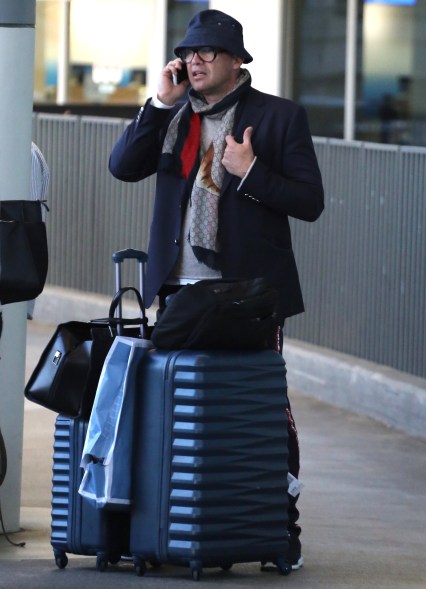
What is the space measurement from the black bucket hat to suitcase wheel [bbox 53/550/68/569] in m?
1.81

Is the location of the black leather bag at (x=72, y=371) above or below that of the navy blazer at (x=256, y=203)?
below

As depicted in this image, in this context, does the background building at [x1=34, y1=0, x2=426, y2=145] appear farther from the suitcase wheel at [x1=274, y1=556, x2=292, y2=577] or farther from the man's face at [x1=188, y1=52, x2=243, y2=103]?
the suitcase wheel at [x1=274, y1=556, x2=292, y2=577]

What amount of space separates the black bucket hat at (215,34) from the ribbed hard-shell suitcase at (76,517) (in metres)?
1.37

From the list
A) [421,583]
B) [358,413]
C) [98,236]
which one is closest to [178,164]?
[421,583]

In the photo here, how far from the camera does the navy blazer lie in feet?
19.2

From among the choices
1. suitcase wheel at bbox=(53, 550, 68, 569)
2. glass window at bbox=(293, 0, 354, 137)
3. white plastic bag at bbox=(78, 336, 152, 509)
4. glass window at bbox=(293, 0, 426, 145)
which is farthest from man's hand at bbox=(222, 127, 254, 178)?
glass window at bbox=(293, 0, 354, 137)

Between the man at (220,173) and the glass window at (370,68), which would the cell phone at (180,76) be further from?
the glass window at (370,68)

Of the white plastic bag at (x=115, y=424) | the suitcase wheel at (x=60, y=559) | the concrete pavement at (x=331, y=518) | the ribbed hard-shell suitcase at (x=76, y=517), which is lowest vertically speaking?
the concrete pavement at (x=331, y=518)

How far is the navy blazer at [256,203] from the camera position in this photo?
586cm

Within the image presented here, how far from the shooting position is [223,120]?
19.4ft

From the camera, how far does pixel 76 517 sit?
581 cm

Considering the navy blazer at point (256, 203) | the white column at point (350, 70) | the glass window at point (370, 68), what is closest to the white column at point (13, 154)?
the navy blazer at point (256, 203)

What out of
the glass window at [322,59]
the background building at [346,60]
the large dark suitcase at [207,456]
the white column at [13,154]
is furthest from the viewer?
Answer: the glass window at [322,59]

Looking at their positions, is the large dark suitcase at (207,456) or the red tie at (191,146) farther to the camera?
the red tie at (191,146)
